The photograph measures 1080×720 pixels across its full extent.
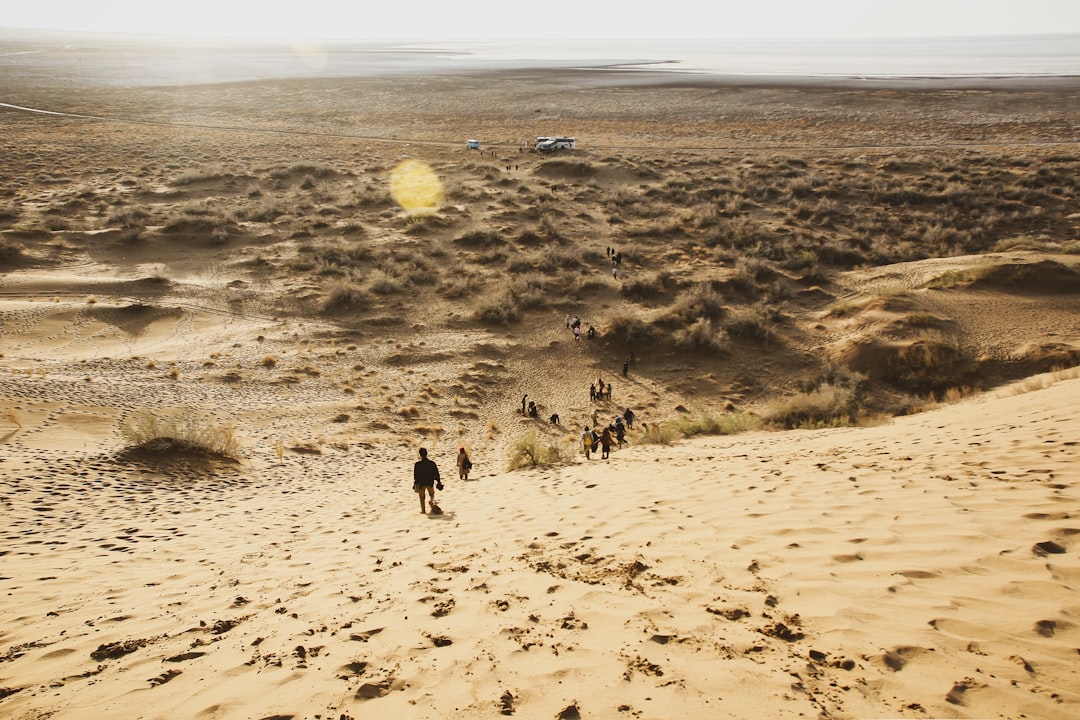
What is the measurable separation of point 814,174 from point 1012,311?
21572 millimetres

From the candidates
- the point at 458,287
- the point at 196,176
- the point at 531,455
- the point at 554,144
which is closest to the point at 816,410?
the point at 531,455

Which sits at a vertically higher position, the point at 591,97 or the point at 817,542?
the point at 591,97

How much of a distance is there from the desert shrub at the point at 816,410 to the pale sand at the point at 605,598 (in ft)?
17.3

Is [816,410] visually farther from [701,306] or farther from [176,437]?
[176,437]

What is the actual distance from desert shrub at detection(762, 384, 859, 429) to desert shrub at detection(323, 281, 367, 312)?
15.4 m

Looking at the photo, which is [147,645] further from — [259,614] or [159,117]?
[159,117]

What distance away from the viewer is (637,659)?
4.40 meters

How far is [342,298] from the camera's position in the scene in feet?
77.7

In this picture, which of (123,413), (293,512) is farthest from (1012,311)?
(123,413)

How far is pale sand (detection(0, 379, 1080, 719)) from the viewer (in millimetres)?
4059

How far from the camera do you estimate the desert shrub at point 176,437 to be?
12328mm

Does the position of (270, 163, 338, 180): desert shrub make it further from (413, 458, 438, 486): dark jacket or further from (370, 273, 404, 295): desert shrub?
(413, 458, 438, 486): dark jacket

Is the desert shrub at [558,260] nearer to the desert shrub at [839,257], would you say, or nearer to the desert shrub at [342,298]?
the desert shrub at [342,298]

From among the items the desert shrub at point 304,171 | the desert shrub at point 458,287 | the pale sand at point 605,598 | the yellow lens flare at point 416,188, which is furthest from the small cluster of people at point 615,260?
the desert shrub at point 304,171
